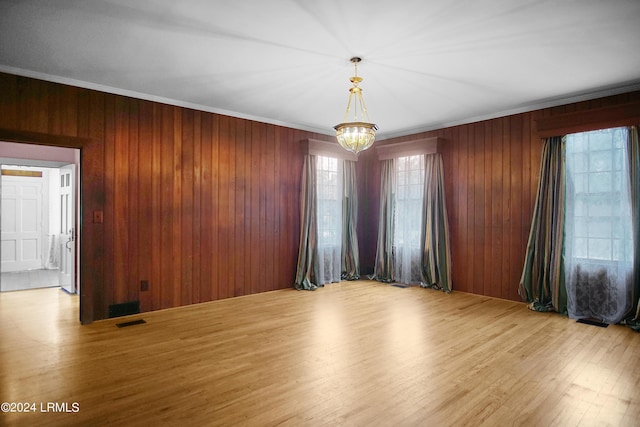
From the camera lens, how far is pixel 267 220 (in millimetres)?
5738

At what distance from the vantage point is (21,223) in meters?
7.95

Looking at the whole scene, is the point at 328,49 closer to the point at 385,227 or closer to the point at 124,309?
the point at 124,309

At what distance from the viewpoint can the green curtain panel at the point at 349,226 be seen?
666cm

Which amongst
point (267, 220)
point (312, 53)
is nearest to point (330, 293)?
point (267, 220)

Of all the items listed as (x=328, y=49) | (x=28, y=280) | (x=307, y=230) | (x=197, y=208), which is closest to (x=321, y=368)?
(x=328, y=49)

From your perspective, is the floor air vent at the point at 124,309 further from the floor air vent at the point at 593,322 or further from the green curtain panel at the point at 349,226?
the floor air vent at the point at 593,322

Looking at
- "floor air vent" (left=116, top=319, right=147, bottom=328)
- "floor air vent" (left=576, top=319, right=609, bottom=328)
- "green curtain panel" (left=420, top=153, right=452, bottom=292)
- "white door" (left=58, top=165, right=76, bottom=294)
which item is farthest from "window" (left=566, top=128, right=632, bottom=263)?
"white door" (left=58, top=165, right=76, bottom=294)

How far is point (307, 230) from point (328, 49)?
3.29m

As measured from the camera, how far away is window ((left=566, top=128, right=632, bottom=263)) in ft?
13.6

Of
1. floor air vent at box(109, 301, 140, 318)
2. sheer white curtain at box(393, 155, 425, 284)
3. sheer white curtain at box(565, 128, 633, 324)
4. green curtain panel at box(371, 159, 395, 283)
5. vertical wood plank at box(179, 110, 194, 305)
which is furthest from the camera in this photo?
green curtain panel at box(371, 159, 395, 283)

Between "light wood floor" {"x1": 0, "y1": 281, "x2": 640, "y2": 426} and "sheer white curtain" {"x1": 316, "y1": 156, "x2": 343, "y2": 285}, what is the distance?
5.74ft

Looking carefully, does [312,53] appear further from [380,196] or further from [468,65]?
[380,196]

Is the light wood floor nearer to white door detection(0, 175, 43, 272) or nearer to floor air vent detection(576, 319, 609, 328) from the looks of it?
floor air vent detection(576, 319, 609, 328)

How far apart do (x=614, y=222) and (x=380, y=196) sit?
359cm
